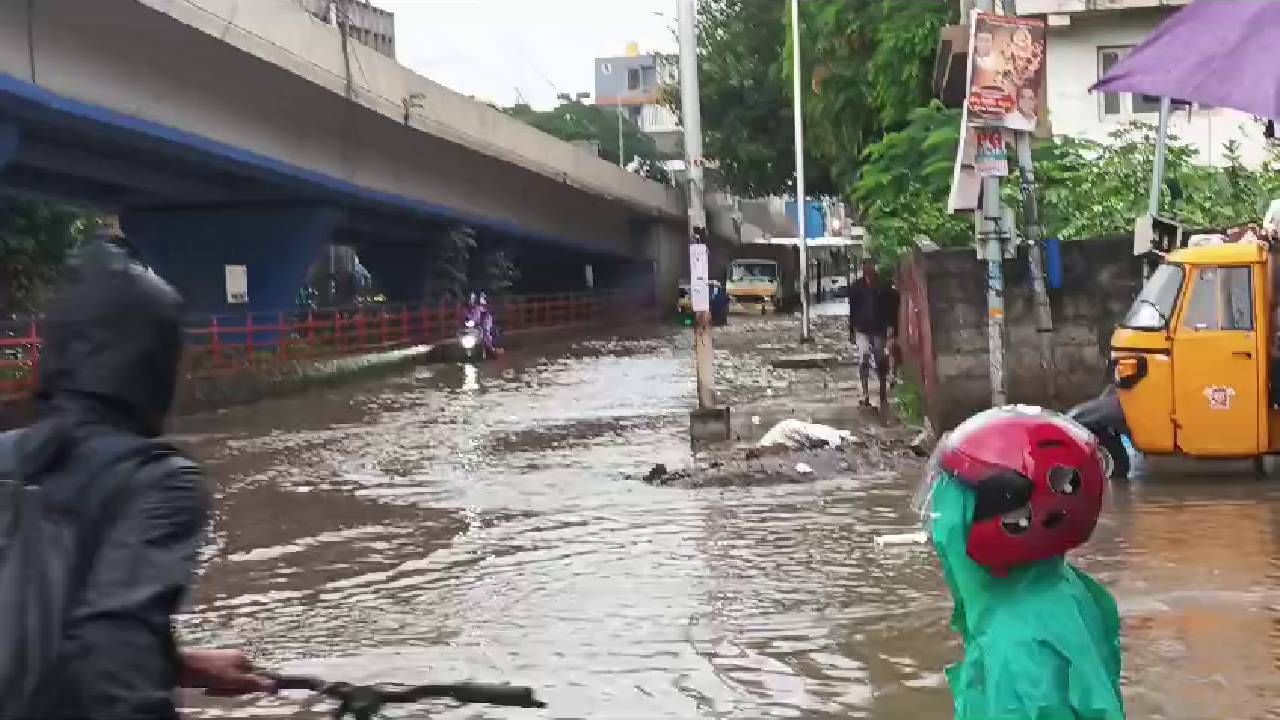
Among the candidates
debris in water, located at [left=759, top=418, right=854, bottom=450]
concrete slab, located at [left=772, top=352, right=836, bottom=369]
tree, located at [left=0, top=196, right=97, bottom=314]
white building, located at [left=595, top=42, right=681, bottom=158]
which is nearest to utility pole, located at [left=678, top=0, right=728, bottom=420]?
debris in water, located at [left=759, top=418, right=854, bottom=450]

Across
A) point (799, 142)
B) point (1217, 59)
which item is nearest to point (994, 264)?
point (1217, 59)

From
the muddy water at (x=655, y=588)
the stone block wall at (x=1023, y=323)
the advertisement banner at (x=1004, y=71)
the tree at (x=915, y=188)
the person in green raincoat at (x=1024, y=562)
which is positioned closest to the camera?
the person in green raincoat at (x=1024, y=562)

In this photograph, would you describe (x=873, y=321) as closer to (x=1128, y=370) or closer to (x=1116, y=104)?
(x=1116, y=104)

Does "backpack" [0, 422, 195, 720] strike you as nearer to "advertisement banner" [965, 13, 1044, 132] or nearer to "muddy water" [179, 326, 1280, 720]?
"muddy water" [179, 326, 1280, 720]

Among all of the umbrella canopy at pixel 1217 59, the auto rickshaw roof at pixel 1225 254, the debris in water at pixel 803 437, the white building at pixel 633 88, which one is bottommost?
the debris in water at pixel 803 437

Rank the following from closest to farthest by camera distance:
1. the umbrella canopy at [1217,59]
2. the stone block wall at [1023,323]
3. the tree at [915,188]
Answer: the umbrella canopy at [1217,59]
the stone block wall at [1023,323]
the tree at [915,188]

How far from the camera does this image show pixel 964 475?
3199mm

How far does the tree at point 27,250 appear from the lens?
37906 mm

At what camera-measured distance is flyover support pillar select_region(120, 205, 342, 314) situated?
3281 cm

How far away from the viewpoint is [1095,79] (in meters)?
23.8

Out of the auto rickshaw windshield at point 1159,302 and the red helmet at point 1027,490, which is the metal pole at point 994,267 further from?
the red helmet at point 1027,490

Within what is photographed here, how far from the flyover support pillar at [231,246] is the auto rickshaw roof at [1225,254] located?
2335 cm

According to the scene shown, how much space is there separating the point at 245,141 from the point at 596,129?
68899 millimetres

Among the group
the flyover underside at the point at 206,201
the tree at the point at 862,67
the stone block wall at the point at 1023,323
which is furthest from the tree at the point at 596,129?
the stone block wall at the point at 1023,323
